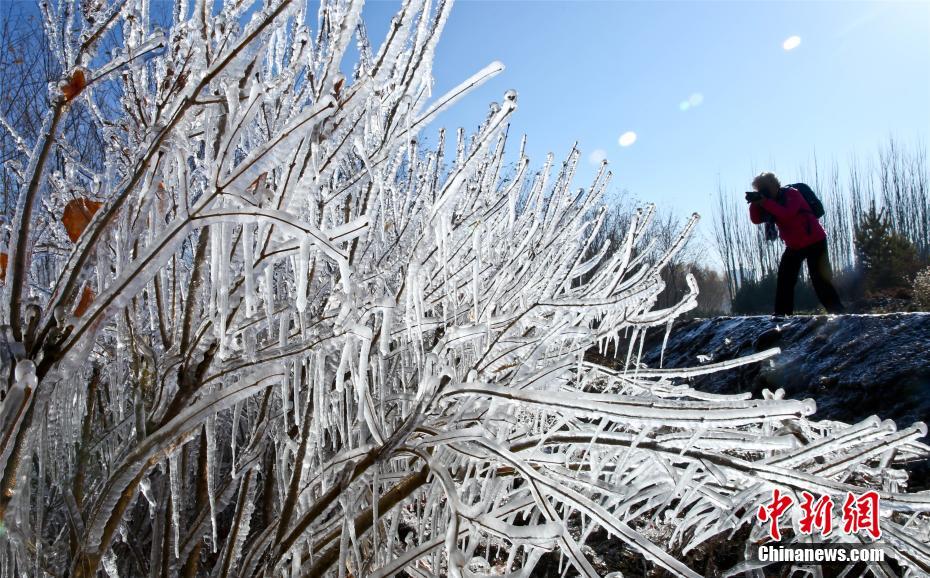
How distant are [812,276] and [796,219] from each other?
→ 2.21 ft

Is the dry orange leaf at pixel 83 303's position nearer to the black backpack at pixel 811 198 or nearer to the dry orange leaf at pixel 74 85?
the dry orange leaf at pixel 74 85

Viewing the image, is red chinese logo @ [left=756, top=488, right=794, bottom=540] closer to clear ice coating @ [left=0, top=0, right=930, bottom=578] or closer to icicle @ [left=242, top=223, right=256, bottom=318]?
clear ice coating @ [left=0, top=0, right=930, bottom=578]

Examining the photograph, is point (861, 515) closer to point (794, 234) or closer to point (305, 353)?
point (305, 353)

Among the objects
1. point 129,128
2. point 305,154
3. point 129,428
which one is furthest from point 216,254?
point 129,428

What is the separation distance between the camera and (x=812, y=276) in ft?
21.1

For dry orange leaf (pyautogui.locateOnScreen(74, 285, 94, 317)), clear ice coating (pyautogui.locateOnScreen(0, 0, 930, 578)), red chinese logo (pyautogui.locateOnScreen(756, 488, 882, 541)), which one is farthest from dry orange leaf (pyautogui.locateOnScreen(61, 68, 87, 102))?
red chinese logo (pyautogui.locateOnScreen(756, 488, 882, 541))

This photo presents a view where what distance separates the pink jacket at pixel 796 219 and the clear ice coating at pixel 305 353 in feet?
19.8

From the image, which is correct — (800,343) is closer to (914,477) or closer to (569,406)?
(914,477)

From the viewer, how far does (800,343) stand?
4.33 m

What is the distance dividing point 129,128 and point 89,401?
1.94ft

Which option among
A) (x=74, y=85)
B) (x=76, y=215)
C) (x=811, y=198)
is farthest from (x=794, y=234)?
(x=74, y=85)

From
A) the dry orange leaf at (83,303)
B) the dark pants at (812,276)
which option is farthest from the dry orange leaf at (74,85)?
the dark pants at (812,276)

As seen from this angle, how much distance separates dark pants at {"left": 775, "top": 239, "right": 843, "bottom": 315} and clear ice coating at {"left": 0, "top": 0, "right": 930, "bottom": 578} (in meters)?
5.88

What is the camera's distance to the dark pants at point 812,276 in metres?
6.35
